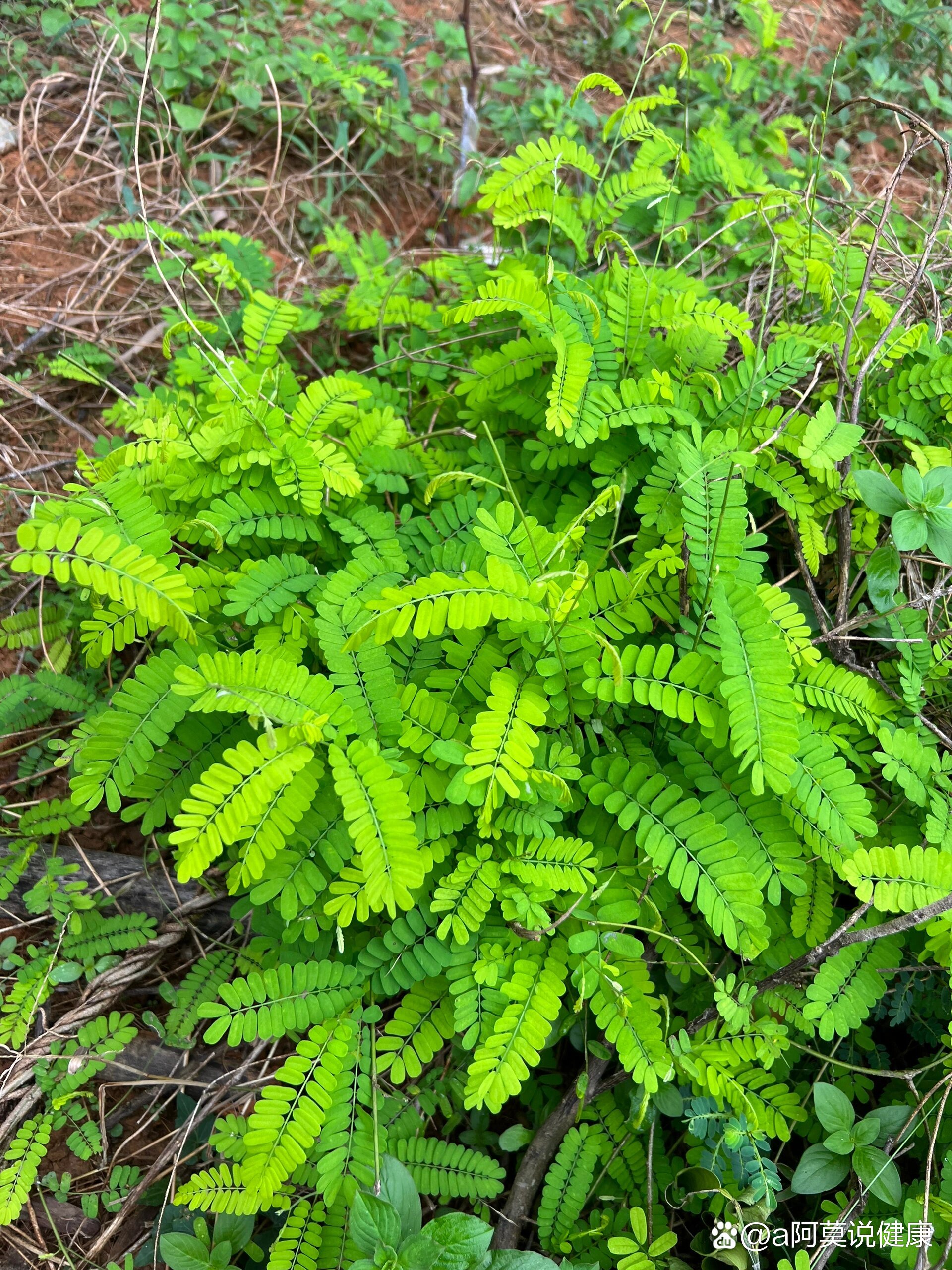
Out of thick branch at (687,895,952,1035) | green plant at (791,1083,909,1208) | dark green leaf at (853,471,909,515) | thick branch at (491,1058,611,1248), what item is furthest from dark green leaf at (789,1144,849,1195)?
dark green leaf at (853,471,909,515)

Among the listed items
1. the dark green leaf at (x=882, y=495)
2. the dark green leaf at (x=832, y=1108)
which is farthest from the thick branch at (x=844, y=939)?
the dark green leaf at (x=882, y=495)

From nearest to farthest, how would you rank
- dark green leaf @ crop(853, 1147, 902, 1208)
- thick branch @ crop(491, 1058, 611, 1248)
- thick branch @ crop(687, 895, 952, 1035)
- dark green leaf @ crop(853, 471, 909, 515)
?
thick branch @ crop(687, 895, 952, 1035) < dark green leaf @ crop(853, 1147, 902, 1208) < thick branch @ crop(491, 1058, 611, 1248) < dark green leaf @ crop(853, 471, 909, 515)

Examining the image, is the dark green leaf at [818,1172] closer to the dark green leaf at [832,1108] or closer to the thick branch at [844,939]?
the dark green leaf at [832,1108]

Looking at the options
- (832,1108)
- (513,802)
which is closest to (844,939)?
(832,1108)

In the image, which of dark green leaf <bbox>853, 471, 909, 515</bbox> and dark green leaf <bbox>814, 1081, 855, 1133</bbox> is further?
dark green leaf <bbox>853, 471, 909, 515</bbox>

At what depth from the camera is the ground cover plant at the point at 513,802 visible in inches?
66.8

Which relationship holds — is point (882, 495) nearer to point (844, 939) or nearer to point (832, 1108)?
point (844, 939)

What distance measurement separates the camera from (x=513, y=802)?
1836 mm

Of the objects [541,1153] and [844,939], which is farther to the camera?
[541,1153]

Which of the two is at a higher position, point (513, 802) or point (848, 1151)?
point (513, 802)

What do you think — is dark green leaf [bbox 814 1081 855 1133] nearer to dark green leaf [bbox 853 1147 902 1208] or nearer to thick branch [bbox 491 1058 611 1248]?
dark green leaf [bbox 853 1147 902 1208]

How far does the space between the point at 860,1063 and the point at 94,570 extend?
Answer: 220 centimetres

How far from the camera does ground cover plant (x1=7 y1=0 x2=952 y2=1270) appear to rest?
170 cm

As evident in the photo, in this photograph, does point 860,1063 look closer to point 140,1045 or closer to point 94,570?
point 140,1045
